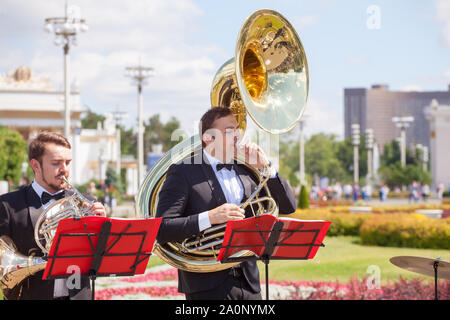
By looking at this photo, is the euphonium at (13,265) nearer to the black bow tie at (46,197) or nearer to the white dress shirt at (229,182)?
the black bow tie at (46,197)

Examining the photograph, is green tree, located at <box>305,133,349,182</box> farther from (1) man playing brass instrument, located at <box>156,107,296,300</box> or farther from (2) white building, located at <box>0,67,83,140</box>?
(1) man playing brass instrument, located at <box>156,107,296,300</box>

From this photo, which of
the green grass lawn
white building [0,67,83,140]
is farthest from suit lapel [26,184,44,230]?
white building [0,67,83,140]

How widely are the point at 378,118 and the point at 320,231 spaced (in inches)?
6881

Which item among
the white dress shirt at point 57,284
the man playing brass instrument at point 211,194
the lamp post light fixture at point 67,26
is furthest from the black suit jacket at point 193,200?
the lamp post light fixture at point 67,26

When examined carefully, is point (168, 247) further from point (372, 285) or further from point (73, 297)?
point (372, 285)

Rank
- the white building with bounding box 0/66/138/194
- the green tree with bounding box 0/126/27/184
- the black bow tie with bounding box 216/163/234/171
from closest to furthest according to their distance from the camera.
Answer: the black bow tie with bounding box 216/163/234/171 → the green tree with bounding box 0/126/27/184 → the white building with bounding box 0/66/138/194

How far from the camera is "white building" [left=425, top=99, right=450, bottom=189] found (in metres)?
50.8

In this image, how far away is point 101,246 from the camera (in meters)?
2.97

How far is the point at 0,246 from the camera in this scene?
324 centimetres

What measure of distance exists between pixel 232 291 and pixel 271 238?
1.37 feet

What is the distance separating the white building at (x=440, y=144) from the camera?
2002 inches

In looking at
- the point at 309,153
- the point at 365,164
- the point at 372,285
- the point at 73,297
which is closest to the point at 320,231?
the point at 73,297

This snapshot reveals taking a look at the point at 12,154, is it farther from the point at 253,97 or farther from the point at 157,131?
the point at 157,131

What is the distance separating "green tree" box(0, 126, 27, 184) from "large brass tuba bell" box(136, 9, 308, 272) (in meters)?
30.7
